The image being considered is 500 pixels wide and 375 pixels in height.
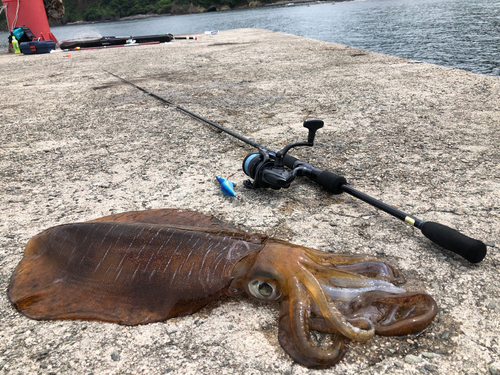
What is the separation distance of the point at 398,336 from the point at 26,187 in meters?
3.55

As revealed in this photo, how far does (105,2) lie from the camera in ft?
349

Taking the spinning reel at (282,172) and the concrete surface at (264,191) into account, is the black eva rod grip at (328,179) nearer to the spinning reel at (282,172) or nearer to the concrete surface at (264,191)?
the spinning reel at (282,172)

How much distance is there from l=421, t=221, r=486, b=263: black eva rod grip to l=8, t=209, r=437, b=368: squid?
1.27 ft

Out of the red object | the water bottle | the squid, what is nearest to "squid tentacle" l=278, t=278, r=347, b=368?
the squid

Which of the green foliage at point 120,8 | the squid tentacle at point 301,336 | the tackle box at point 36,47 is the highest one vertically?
the green foliage at point 120,8

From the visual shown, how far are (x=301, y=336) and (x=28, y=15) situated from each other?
1935 centimetres

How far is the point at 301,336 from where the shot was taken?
1689mm

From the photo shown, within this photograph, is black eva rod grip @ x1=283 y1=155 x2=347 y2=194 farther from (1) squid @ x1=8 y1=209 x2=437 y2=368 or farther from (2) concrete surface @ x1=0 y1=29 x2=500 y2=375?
(1) squid @ x1=8 y1=209 x2=437 y2=368

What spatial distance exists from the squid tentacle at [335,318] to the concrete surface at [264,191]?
0.34ft

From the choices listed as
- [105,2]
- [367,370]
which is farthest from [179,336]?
[105,2]

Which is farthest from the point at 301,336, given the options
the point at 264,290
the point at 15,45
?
the point at 15,45

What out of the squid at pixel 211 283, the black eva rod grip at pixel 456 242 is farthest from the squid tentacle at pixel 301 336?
the black eva rod grip at pixel 456 242

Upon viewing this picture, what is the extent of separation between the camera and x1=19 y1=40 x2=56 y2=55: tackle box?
554 inches

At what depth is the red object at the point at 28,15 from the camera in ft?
51.3
